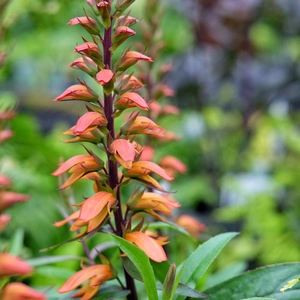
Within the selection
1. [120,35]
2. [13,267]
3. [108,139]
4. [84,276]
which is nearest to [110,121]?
[108,139]

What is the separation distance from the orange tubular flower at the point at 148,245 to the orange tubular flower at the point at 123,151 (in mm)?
114

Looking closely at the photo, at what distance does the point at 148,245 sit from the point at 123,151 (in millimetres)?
142

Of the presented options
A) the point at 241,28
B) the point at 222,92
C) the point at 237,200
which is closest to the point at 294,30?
the point at 241,28

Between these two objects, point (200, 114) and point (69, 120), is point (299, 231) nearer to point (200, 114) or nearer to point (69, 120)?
point (200, 114)

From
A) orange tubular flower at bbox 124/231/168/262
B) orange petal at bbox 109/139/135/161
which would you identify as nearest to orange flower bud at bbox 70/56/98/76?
orange petal at bbox 109/139/135/161

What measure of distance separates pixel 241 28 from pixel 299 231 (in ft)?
7.90

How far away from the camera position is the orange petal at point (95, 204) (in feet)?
2.34

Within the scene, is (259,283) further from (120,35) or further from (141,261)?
(120,35)

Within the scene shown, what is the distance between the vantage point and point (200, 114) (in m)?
4.06

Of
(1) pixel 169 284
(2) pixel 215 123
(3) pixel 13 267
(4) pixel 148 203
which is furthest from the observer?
(2) pixel 215 123

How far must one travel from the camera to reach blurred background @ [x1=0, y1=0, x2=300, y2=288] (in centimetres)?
296

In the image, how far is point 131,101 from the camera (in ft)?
2.48

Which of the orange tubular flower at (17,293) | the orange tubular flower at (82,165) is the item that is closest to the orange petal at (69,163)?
the orange tubular flower at (82,165)

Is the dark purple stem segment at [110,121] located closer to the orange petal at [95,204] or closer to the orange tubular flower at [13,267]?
the orange petal at [95,204]
